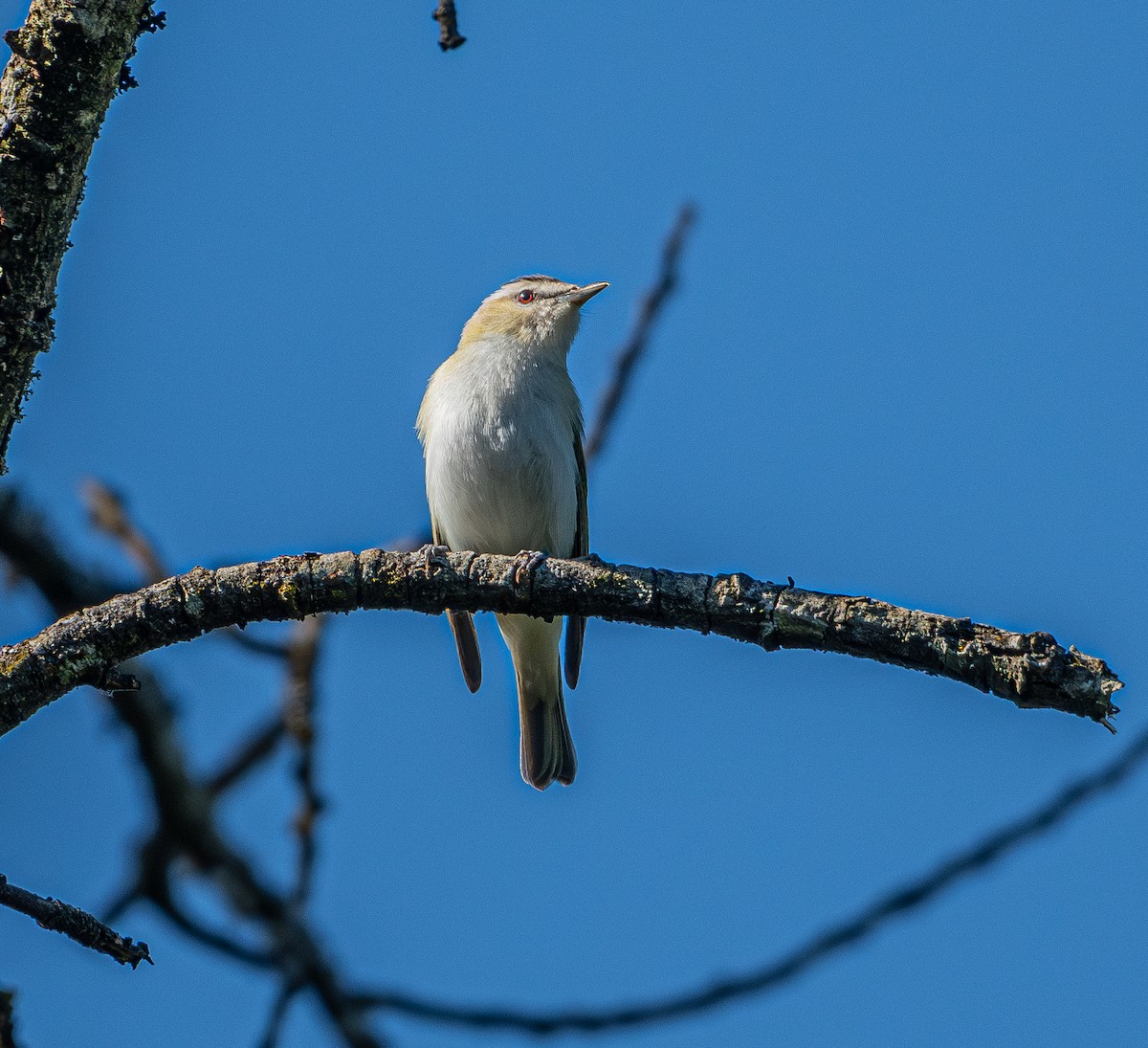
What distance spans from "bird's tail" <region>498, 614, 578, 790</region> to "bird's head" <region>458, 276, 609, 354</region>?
77.1 inches

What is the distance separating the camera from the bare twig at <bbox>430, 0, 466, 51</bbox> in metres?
3.92

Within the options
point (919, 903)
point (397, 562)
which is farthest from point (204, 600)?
point (919, 903)

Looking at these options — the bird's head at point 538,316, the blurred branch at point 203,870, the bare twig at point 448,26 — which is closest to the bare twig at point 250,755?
the blurred branch at point 203,870

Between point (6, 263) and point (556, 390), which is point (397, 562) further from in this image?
point (556, 390)

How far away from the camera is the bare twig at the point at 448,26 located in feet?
12.9

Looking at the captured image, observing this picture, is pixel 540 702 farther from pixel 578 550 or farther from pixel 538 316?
pixel 538 316

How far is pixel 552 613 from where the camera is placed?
4.02 m

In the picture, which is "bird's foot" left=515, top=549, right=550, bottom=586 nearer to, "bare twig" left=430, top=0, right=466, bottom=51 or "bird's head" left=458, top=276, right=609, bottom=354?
"bare twig" left=430, top=0, right=466, bottom=51

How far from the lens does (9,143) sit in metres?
3.48

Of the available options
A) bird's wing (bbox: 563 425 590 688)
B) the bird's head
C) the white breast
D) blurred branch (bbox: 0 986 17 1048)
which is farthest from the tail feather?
blurred branch (bbox: 0 986 17 1048)

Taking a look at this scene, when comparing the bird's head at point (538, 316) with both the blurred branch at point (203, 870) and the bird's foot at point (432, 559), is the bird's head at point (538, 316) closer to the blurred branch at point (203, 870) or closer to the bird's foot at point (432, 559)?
the blurred branch at point (203, 870)

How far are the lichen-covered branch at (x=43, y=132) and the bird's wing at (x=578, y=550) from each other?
479 cm

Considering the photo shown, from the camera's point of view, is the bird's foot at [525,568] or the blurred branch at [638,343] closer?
the bird's foot at [525,568]

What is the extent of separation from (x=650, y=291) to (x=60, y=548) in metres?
3.32
